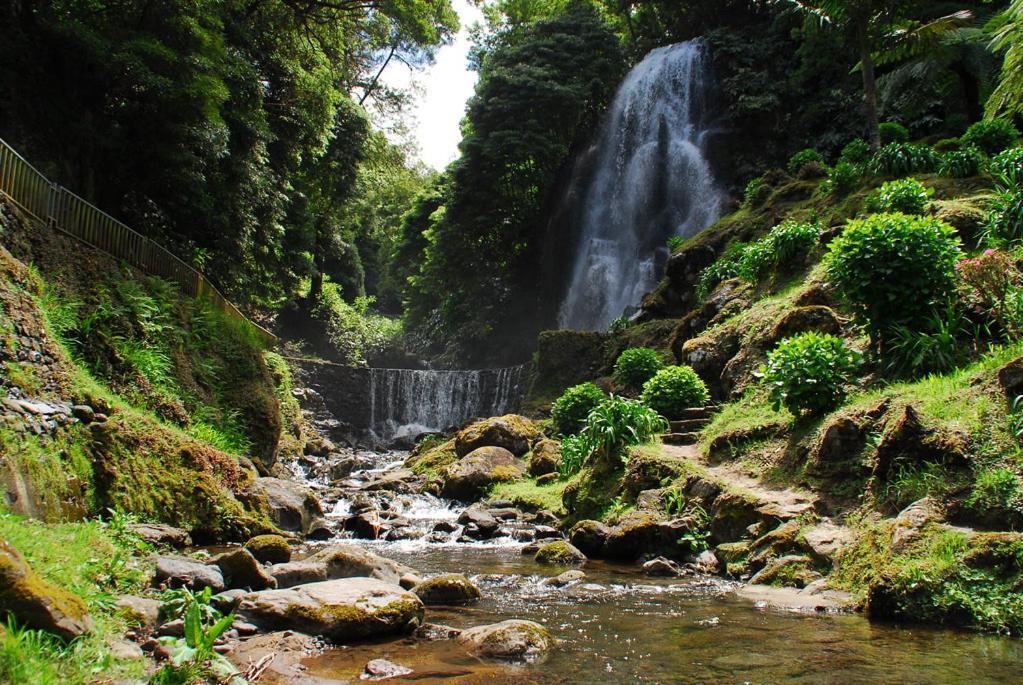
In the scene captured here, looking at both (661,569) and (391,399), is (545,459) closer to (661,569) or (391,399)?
(661,569)

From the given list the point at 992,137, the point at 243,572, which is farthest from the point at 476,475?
the point at 992,137

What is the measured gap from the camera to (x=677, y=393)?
1331 cm

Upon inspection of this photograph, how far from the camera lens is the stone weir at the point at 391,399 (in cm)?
2762

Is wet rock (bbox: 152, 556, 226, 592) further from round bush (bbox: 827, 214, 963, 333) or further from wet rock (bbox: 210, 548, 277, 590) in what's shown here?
round bush (bbox: 827, 214, 963, 333)

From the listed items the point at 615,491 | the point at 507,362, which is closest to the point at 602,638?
the point at 615,491

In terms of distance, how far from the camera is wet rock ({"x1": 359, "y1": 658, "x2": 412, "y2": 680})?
14.6 feet

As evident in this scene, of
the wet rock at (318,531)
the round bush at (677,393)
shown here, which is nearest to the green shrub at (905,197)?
the round bush at (677,393)

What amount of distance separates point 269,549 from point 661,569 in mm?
4405

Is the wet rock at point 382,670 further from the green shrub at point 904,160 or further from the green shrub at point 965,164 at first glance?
the green shrub at point 904,160

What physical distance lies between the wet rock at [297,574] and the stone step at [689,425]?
7638 millimetres

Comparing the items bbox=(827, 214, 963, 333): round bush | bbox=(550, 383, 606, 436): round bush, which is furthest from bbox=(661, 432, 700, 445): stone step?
bbox=(827, 214, 963, 333): round bush

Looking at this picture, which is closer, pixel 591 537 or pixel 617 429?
pixel 591 537

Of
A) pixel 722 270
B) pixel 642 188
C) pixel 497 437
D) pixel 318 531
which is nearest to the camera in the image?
pixel 318 531

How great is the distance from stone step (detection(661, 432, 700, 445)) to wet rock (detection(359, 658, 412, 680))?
846cm
